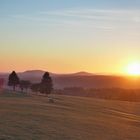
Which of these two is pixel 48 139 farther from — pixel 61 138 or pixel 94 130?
pixel 94 130

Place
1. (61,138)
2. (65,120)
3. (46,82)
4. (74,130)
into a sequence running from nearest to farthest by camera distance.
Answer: (61,138)
(74,130)
(65,120)
(46,82)

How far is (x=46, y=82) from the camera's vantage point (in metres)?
106

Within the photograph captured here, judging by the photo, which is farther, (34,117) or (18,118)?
(34,117)

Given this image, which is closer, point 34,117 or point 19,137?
point 19,137

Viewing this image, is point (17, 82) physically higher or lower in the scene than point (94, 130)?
higher

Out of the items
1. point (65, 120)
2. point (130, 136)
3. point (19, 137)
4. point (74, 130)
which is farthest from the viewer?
point (65, 120)

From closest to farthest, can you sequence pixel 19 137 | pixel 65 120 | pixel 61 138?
pixel 19 137
pixel 61 138
pixel 65 120

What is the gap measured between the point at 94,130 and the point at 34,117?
5698 mm

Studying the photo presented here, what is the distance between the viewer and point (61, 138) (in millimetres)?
29031

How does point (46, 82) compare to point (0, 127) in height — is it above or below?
above

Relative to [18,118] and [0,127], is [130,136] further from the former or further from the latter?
[0,127]

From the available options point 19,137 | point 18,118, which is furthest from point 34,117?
point 19,137

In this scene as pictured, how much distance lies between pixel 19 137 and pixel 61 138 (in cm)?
357

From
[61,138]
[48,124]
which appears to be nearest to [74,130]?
[48,124]
